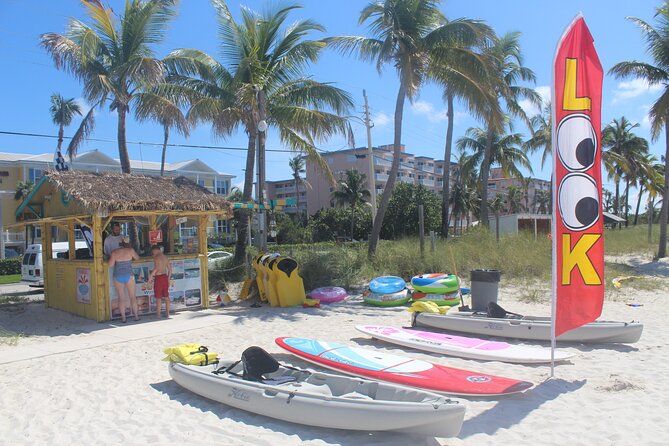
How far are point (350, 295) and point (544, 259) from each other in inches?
263

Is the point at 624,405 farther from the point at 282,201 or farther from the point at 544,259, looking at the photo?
the point at 544,259

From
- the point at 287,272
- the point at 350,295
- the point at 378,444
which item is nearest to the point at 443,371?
the point at 378,444

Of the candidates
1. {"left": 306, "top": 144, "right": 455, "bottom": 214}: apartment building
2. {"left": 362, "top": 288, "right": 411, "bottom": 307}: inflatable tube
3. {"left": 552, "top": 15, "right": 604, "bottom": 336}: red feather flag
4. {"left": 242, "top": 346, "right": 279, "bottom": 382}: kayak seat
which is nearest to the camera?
{"left": 242, "top": 346, "right": 279, "bottom": 382}: kayak seat

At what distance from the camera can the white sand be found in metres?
4.50

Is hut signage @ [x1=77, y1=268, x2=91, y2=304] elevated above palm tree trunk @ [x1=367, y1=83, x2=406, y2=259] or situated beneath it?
situated beneath

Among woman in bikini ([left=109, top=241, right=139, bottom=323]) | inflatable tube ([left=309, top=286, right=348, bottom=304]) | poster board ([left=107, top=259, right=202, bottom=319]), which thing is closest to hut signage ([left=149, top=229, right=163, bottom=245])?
poster board ([left=107, top=259, right=202, bottom=319])

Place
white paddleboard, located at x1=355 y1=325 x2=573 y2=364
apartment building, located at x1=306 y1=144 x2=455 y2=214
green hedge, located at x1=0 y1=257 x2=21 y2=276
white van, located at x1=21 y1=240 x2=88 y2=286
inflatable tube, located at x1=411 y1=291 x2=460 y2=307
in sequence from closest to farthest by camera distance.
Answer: white paddleboard, located at x1=355 y1=325 x2=573 y2=364 → inflatable tube, located at x1=411 y1=291 x2=460 y2=307 → white van, located at x1=21 y1=240 x2=88 y2=286 → green hedge, located at x1=0 y1=257 x2=21 y2=276 → apartment building, located at x1=306 y1=144 x2=455 y2=214

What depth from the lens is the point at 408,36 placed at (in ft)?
48.2

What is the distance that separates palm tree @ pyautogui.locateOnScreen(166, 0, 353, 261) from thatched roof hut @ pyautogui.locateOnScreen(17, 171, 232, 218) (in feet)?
10.1

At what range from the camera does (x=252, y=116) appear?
15.0 m

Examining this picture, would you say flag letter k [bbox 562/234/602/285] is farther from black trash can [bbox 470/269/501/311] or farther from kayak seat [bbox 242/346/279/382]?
black trash can [bbox 470/269/501/311]

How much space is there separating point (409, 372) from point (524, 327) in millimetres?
3368

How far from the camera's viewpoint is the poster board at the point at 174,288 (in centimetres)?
1065

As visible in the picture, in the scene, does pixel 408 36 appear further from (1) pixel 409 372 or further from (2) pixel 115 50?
(1) pixel 409 372
